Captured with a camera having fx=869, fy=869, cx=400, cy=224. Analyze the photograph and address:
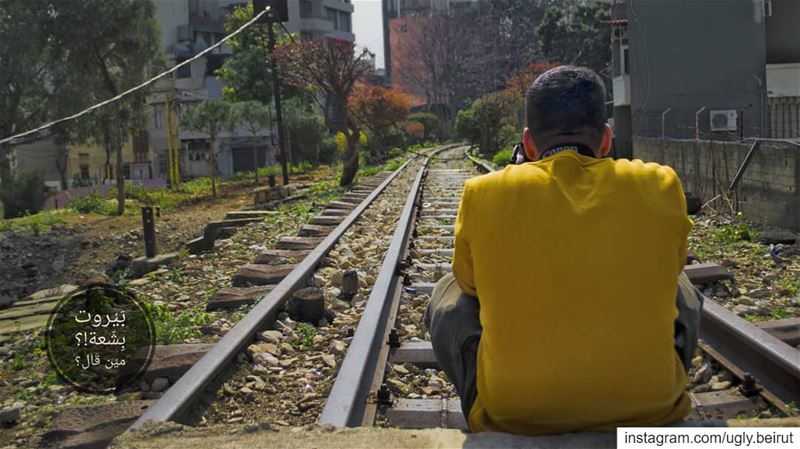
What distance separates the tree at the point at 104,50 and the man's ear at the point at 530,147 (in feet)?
69.4

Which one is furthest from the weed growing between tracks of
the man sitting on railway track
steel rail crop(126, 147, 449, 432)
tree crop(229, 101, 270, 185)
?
tree crop(229, 101, 270, 185)

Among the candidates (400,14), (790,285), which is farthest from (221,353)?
(400,14)

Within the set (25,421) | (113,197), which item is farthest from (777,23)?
(25,421)

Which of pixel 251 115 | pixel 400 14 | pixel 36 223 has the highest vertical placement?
pixel 400 14

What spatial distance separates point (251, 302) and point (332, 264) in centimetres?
166

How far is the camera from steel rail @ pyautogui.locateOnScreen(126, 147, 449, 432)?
346 centimetres

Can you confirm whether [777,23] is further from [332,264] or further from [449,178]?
[332,264]

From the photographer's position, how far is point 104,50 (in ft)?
82.3

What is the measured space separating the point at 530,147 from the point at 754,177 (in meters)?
7.86

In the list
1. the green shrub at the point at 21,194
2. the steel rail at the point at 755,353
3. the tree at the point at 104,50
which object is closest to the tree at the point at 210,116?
the tree at the point at 104,50

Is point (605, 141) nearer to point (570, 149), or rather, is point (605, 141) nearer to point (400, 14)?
point (570, 149)

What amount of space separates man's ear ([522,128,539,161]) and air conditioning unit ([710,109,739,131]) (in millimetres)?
18255

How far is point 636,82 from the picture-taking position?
80.0ft

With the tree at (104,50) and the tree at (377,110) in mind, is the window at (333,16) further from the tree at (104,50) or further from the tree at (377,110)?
the tree at (104,50)
